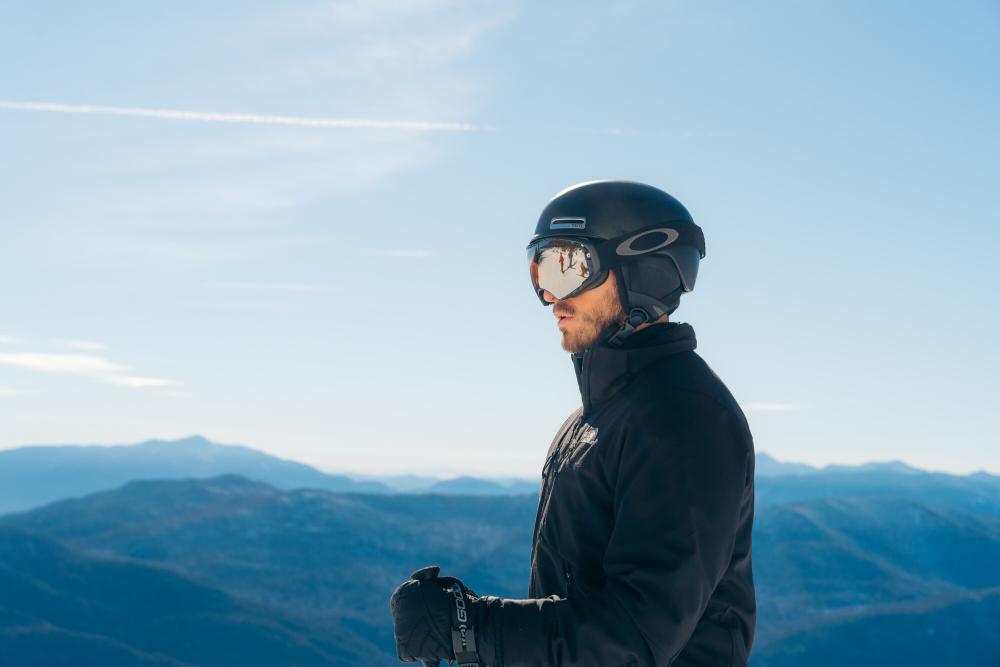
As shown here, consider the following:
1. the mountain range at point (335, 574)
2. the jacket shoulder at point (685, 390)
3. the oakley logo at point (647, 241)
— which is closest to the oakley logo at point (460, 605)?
the jacket shoulder at point (685, 390)

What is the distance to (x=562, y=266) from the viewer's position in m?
4.71

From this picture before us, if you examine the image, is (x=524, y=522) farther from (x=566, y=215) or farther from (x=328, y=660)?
(x=566, y=215)

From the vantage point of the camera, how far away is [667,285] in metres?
4.71

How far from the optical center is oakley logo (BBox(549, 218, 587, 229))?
4691mm

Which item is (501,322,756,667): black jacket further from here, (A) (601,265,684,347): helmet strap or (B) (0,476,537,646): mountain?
(B) (0,476,537,646): mountain

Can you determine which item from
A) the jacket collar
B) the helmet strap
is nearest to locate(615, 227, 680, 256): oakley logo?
the helmet strap

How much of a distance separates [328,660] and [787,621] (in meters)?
76.2

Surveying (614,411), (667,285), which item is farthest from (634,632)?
(667,285)

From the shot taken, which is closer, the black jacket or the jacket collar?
the black jacket

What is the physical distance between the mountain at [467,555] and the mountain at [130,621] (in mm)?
6726

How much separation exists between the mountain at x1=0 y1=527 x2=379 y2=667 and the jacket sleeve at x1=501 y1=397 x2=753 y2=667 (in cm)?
11667

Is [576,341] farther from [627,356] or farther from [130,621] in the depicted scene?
[130,621]

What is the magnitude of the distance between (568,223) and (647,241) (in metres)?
0.41

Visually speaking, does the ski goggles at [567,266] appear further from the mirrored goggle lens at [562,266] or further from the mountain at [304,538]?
the mountain at [304,538]
